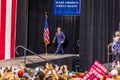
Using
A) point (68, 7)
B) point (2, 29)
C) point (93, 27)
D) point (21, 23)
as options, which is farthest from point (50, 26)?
point (2, 29)

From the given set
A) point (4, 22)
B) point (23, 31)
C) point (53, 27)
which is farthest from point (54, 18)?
point (4, 22)

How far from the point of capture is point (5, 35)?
16.3ft

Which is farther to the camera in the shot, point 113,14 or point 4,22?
point 113,14

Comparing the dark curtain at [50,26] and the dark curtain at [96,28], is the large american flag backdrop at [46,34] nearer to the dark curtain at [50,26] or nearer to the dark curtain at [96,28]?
the dark curtain at [50,26]

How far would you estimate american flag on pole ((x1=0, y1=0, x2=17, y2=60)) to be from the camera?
493cm

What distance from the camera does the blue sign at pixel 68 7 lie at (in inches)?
596

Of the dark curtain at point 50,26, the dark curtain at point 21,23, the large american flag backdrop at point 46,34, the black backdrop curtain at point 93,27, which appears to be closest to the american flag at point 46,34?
the large american flag backdrop at point 46,34

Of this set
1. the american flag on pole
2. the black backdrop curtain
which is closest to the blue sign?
the black backdrop curtain

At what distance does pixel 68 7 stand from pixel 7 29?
10.1 metres

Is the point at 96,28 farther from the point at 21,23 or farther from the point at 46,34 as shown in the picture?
the point at 21,23

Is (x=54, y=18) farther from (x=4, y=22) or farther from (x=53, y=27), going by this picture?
(x=4, y=22)

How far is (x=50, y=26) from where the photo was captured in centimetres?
1609

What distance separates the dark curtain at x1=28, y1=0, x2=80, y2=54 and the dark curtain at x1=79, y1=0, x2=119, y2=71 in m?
1.91

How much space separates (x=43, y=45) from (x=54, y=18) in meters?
1.28
